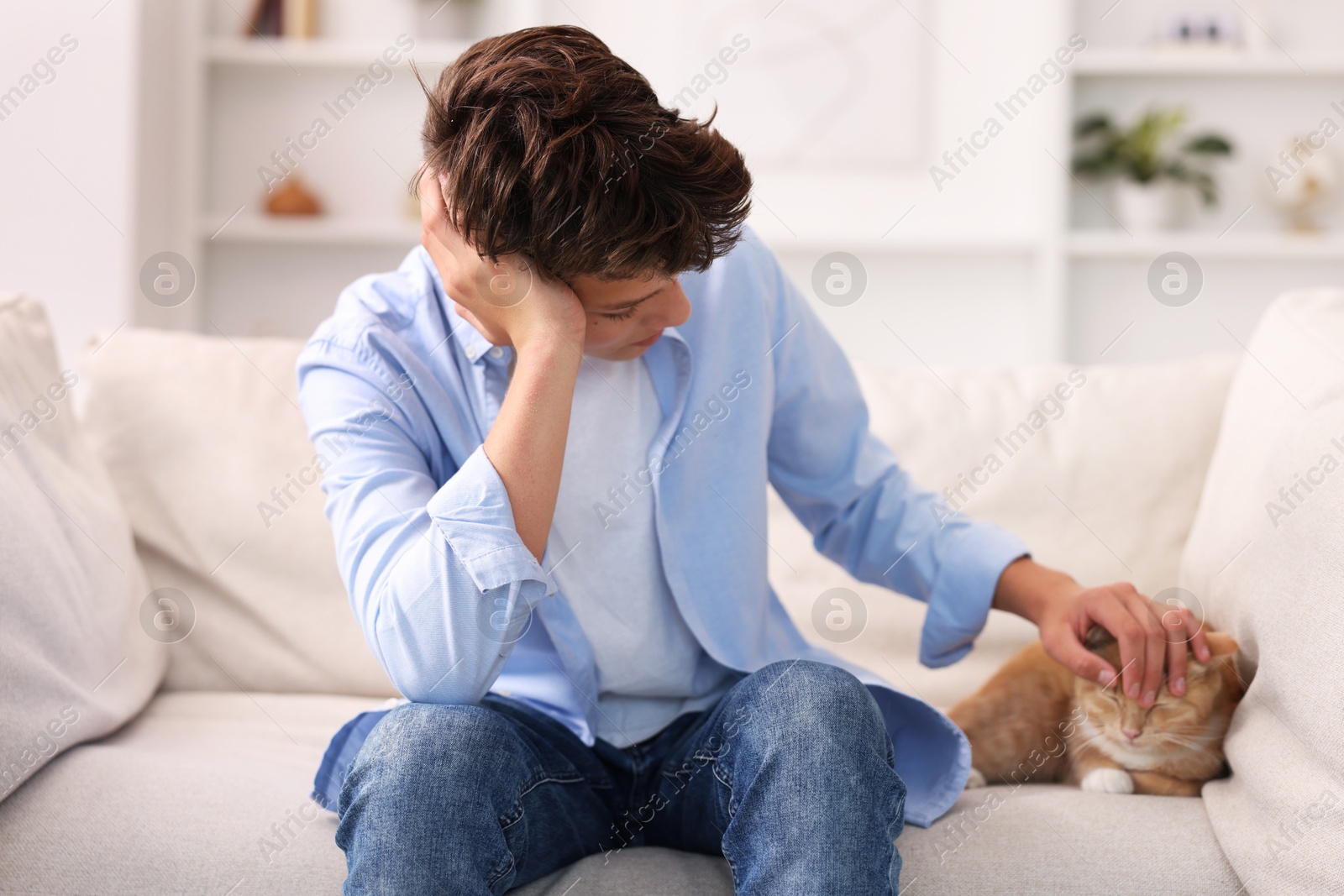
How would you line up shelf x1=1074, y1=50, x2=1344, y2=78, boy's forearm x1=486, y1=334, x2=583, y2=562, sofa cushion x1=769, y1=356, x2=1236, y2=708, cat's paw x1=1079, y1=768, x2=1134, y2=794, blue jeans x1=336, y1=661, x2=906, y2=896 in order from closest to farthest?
1. blue jeans x1=336, y1=661, x2=906, y2=896
2. boy's forearm x1=486, y1=334, x2=583, y2=562
3. cat's paw x1=1079, y1=768, x2=1134, y2=794
4. sofa cushion x1=769, y1=356, x2=1236, y2=708
5. shelf x1=1074, y1=50, x2=1344, y2=78

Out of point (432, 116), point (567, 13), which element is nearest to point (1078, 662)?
point (432, 116)

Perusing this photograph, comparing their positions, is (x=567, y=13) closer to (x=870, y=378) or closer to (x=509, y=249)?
(x=870, y=378)

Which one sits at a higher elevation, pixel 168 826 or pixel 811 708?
pixel 811 708

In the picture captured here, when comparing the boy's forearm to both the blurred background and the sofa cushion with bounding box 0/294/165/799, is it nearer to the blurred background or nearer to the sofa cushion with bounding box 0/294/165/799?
the sofa cushion with bounding box 0/294/165/799

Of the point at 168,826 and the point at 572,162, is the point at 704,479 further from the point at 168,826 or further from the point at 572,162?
the point at 168,826

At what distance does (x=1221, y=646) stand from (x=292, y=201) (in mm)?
2353

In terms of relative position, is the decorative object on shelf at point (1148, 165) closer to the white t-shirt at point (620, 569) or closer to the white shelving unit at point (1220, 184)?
the white shelving unit at point (1220, 184)

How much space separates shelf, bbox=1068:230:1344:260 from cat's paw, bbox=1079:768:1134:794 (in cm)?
170

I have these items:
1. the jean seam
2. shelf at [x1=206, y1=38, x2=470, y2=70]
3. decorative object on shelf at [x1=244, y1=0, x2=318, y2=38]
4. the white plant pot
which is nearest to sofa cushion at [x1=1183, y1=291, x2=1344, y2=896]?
the jean seam

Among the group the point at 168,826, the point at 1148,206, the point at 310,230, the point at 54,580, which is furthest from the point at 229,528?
the point at 1148,206

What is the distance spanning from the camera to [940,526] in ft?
3.38

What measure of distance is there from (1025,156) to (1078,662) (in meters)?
1.92

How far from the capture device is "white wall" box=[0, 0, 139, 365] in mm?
2305

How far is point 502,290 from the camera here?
2.79 feet
